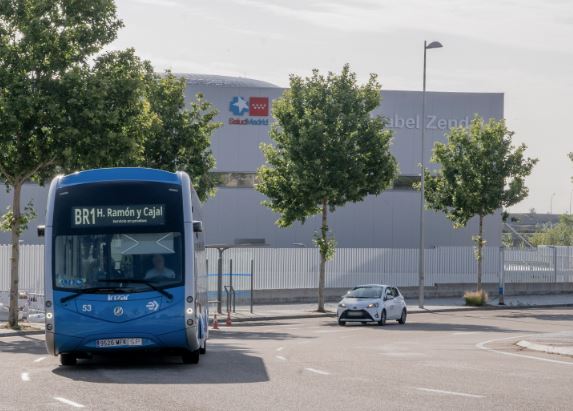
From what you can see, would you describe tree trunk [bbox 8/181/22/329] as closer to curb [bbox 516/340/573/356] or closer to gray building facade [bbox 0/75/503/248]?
curb [bbox 516/340/573/356]

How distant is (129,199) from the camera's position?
1861 cm

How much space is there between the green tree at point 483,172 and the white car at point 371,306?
15.1 meters

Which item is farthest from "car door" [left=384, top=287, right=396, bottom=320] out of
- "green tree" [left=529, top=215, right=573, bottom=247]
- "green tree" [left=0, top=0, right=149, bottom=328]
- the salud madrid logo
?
"green tree" [left=529, top=215, right=573, bottom=247]

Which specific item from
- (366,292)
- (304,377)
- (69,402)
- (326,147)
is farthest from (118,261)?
(326,147)

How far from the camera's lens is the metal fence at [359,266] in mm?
44250

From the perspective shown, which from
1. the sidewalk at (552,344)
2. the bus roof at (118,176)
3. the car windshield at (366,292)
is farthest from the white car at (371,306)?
the bus roof at (118,176)

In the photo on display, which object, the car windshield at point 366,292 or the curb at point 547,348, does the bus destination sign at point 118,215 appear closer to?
the curb at point 547,348

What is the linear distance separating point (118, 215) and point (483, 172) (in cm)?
3800

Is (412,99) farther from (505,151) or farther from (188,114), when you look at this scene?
(188,114)

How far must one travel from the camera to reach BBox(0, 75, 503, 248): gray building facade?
70938 mm

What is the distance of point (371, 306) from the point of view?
3853 centimetres

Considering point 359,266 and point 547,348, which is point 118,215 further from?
point 359,266

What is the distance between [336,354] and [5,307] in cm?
1843

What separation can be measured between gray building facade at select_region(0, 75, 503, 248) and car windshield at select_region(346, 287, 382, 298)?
29.6 metres
